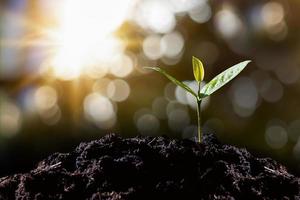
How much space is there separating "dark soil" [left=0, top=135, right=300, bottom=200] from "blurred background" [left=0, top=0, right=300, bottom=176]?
10.3 ft

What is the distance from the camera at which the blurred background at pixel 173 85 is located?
5.12 meters

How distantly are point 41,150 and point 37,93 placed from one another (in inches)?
30.6

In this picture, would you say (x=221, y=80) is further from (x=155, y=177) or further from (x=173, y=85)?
(x=173, y=85)

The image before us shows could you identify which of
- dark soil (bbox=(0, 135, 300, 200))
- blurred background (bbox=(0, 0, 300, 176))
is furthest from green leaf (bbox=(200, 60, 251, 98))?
blurred background (bbox=(0, 0, 300, 176))

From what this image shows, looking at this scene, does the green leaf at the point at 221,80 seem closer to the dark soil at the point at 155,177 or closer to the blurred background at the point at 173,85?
the dark soil at the point at 155,177

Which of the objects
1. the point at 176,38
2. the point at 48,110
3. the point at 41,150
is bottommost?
the point at 41,150

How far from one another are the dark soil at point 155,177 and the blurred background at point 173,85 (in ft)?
10.3

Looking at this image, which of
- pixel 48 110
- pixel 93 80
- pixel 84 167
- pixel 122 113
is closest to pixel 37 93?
pixel 48 110

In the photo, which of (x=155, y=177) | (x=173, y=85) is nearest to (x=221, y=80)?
(x=155, y=177)

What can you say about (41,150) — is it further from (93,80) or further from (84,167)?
(84,167)

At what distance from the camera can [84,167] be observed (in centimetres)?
189

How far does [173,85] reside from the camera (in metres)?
5.39

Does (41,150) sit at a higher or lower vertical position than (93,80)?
lower

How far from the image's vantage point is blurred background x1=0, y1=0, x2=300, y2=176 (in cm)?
512
